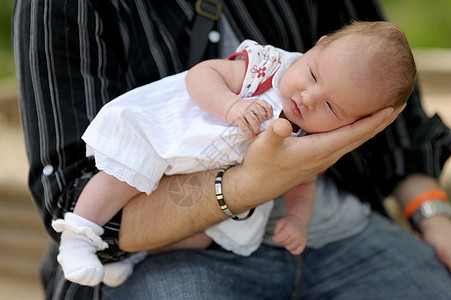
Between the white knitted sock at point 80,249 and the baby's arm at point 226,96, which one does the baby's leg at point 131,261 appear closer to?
the white knitted sock at point 80,249

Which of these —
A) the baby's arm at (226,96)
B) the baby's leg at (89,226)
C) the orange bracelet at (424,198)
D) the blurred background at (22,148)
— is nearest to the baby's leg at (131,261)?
the baby's leg at (89,226)

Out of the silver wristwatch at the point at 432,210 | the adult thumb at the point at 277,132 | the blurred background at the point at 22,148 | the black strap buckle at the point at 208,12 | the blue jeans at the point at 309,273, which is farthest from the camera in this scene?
the blurred background at the point at 22,148

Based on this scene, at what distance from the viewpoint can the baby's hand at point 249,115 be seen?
3.29ft

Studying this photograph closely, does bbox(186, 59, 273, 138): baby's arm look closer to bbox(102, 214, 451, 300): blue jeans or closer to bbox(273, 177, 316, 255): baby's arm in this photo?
bbox(273, 177, 316, 255): baby's arm

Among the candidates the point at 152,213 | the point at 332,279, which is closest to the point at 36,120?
the point at 152,213

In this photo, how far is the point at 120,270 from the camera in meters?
1.22

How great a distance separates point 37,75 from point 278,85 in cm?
58

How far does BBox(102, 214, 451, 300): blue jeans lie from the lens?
1.19 m

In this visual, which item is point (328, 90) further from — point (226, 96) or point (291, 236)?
point (291, 236)

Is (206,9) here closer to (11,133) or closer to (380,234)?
(380,234)

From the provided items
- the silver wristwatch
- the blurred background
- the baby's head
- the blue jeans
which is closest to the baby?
the baby's head

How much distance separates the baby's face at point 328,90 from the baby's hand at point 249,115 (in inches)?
3.6

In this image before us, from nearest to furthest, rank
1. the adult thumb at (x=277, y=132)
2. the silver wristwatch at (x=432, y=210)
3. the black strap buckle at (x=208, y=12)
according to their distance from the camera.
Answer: the adult thumb at (x=277, y=132), the black strap buckle at (x=208, y=12), the silver wristwatch at (x=432, y=210)

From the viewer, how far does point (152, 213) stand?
116 cm
